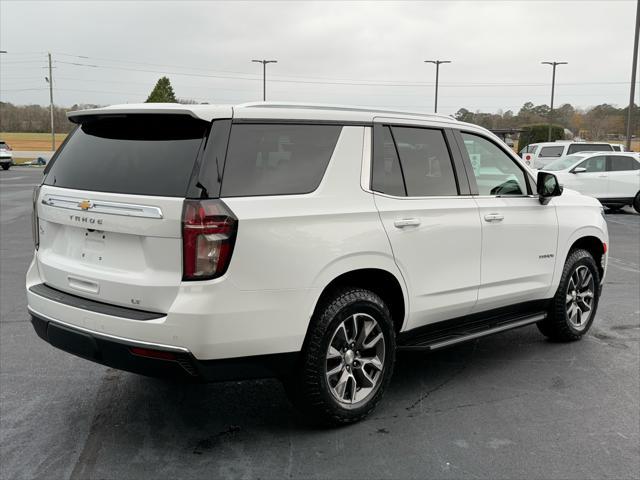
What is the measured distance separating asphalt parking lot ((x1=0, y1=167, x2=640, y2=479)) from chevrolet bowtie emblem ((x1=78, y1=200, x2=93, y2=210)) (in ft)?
4.27

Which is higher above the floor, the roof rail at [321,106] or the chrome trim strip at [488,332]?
the roof rail at [321,106]

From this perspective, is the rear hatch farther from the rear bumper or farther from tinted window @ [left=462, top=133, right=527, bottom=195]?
tinted window @ [left=462, top=133, right=527, bottom=195]

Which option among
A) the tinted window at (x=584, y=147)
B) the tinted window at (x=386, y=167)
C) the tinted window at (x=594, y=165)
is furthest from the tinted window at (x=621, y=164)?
the tinted window at (x=386, y=167)

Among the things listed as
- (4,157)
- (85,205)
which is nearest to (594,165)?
(85,205)

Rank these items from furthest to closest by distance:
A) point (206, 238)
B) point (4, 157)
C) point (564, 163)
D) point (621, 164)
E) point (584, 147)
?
point (4, 157) → point (584, 147) → point (564, 163) → point (621, 164) → point (206, 238)

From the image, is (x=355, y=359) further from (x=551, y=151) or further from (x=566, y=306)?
(x=551, y=151)

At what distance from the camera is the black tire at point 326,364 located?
11.7ft

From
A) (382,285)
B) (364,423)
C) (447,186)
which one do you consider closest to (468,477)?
(364,423)

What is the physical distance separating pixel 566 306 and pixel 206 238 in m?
3.60

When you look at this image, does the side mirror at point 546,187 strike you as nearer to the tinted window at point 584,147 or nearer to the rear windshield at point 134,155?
the rear windshield at point 134,155

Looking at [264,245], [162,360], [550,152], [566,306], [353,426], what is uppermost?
[550,152]

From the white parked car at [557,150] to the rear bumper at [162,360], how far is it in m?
22.6

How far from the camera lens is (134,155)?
3465 millimetres

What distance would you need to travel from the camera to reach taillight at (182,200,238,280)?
3.15 meters
